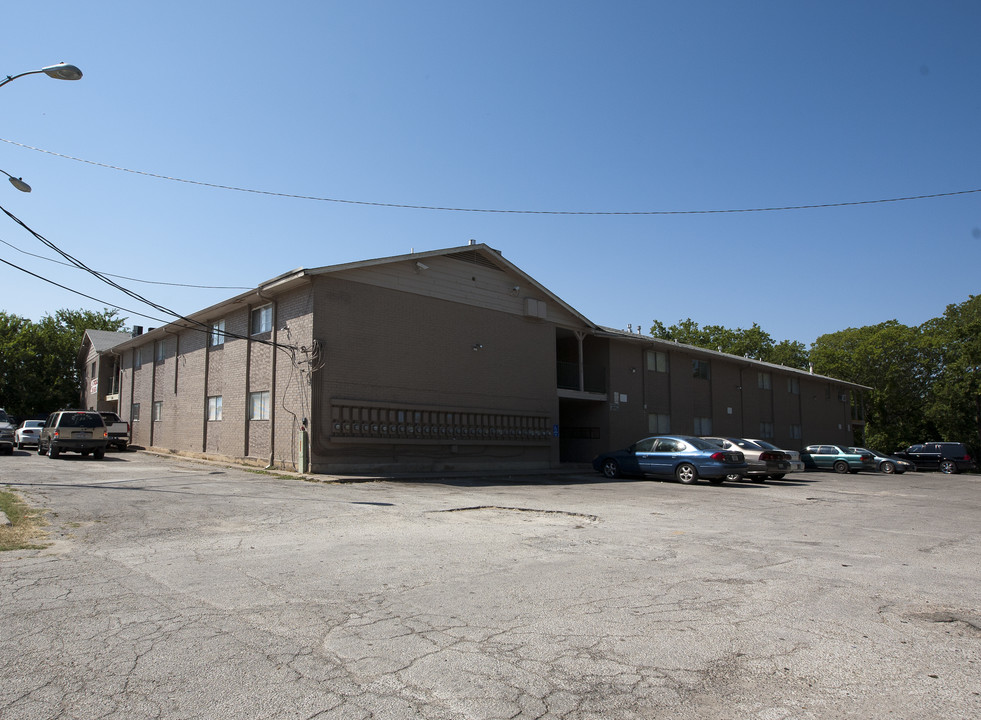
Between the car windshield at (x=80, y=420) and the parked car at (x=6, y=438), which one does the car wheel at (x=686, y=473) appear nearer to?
the car windshield at (x=80, y=420)

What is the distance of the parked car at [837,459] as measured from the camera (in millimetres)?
32625

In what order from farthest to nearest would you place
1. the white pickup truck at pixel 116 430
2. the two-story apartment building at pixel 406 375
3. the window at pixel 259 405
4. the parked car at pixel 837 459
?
1. the parked car at pixel 837 459
2. the white pickup truck at pixel 116 430
3. the window at pixel 259 405
4. the two-story apartment building at pixel 406 375

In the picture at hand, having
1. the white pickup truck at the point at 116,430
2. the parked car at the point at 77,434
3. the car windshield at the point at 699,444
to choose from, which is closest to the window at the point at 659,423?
the car windshield at the point at 699,444

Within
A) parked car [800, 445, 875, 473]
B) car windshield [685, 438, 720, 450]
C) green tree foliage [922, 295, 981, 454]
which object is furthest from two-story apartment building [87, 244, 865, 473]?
green tree foliage [922, 295, 981, 454]

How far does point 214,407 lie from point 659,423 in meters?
20.1

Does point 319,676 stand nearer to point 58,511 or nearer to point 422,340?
point 58,511

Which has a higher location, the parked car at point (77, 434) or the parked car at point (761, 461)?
the parked car at point (77, 434)

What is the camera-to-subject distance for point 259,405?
887 inches

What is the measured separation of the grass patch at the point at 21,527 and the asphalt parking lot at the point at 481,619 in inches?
11.7

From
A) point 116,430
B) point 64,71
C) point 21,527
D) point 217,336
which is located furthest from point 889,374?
point 21,527

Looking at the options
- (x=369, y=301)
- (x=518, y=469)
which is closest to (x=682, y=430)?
(x=518, y=469)

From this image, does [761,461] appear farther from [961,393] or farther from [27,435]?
[961,393]

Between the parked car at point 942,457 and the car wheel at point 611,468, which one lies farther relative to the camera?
the parked car at point 942,457

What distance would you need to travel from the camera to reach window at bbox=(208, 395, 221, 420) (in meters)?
25.1
